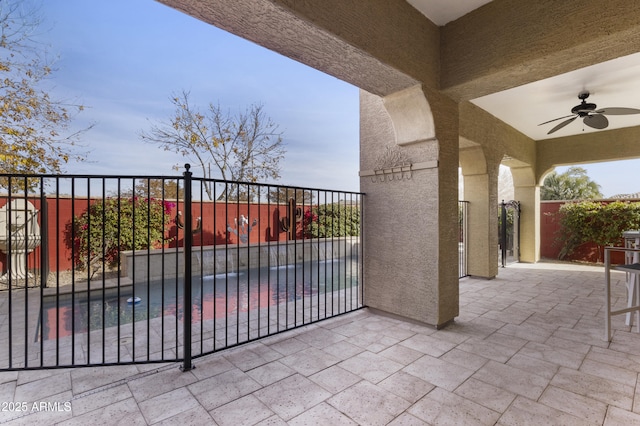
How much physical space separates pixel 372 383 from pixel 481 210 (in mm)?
4226

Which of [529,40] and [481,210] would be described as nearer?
[529,40]

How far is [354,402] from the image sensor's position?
170 cm

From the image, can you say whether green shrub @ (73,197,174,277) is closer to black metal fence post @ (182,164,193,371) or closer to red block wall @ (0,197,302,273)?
red block wall @ (0,197,302,273)

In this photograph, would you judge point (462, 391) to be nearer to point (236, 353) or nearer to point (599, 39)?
point (236, 353)

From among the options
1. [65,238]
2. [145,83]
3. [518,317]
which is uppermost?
[145,83]

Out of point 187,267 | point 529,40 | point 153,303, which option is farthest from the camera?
point 153,303

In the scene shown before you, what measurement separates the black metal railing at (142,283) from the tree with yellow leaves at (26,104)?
1.66 feet

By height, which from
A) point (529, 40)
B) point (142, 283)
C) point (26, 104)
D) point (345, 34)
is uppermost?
point (26, 104)

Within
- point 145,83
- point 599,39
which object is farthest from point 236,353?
point 145,83

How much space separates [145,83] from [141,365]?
10.6 meters

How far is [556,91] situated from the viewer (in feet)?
13.2

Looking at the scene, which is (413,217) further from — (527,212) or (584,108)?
(527,212)

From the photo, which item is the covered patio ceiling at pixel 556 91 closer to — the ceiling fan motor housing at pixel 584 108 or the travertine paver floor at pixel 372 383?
the ceiling fan motor housing at pixel 584 108

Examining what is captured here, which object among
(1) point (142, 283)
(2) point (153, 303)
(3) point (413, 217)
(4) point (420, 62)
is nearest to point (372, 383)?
(3) point (413, 217)
